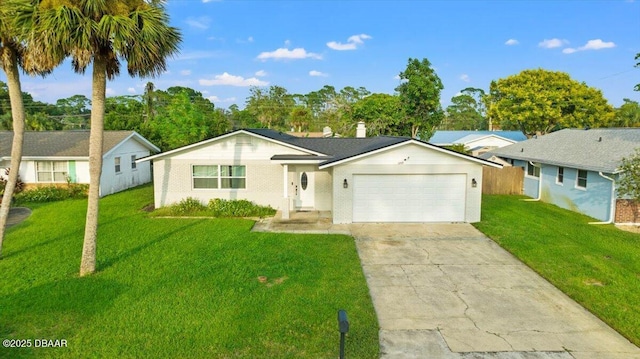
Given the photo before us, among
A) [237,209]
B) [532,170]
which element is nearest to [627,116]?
[532,170]

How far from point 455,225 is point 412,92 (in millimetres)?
21044

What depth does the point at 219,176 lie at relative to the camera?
16.4m

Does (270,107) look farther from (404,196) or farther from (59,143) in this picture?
(404,196)

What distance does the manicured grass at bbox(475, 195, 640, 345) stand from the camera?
7.27 m

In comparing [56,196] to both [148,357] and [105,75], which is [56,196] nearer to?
[105,75]

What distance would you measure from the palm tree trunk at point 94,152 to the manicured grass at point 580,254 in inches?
415

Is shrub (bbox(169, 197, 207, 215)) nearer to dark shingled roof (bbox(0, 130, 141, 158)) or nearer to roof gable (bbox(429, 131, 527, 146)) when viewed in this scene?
dark shingled roof (bbox(0, 130, 141, 158))

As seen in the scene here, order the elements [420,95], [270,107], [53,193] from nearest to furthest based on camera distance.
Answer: [53,193] < [420,95] < [270,107]

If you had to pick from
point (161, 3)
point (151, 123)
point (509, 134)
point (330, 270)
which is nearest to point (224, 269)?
point (330, 270)

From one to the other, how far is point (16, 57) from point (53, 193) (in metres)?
13.0

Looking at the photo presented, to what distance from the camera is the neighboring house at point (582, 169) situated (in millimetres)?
14086

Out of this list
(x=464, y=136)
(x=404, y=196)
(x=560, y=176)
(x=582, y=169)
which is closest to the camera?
(x=404, y=196)

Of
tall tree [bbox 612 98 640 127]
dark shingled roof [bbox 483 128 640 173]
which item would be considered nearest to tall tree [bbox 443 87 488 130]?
tall tree [bbox 612 98 640 127]

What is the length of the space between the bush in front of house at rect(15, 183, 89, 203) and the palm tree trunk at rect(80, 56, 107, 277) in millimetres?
13490
